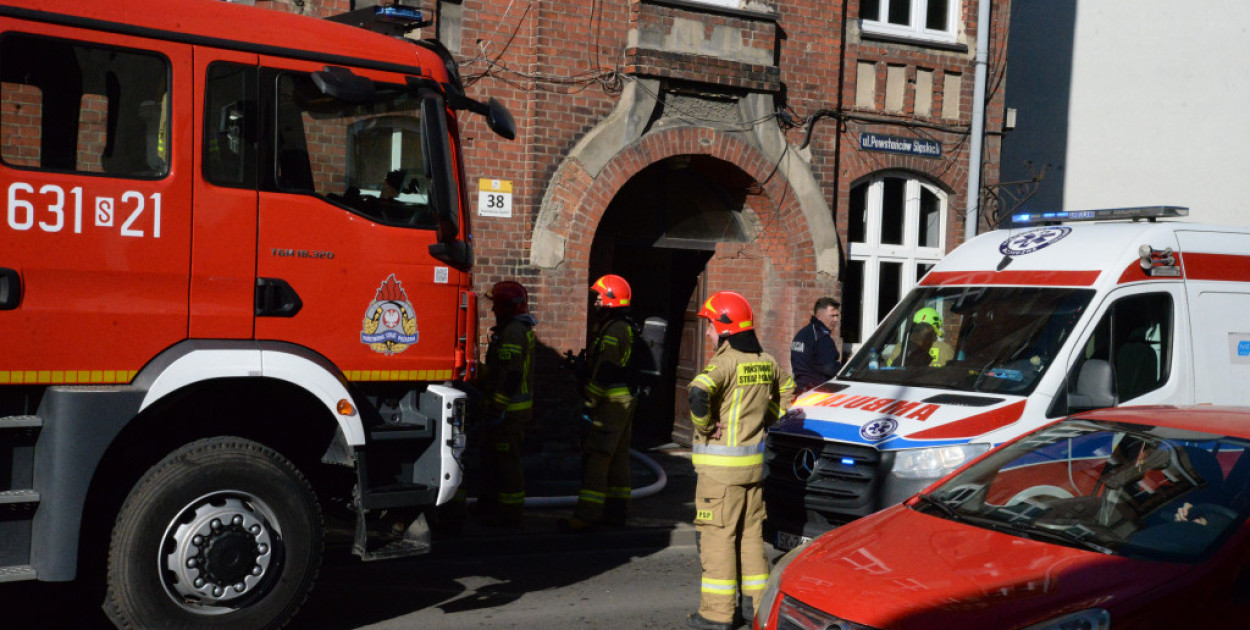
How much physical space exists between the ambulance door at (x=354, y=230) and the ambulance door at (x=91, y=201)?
473mm

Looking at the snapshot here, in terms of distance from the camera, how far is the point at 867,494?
695 cm

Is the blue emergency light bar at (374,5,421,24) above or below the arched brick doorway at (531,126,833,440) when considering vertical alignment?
above

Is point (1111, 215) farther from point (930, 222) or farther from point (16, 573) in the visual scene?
point (16, 573)

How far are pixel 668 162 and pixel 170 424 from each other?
24.5 ft

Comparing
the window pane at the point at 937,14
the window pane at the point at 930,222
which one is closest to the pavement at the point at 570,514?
the window pane at the point at 930,222

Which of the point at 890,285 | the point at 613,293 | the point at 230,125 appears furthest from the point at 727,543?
the point at 890,285

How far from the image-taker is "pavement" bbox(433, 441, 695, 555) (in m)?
8.53

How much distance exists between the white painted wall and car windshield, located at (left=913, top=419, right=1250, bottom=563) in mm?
13013

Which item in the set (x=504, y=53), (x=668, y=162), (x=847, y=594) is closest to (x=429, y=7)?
(x=504, y=53)

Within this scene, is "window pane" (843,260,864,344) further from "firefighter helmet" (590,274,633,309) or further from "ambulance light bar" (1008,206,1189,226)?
"firefighter helmet" (590,274,633,309)

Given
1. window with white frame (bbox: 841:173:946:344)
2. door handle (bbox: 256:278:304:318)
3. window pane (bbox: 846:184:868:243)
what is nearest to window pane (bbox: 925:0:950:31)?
window with white frame (bbox: 841:173:946:344)

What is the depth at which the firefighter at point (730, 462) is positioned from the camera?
657cm

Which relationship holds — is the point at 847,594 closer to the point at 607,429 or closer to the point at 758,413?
the point at 758,413

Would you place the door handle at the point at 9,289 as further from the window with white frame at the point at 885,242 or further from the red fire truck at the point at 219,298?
the window with white frame at the point at 885,242
